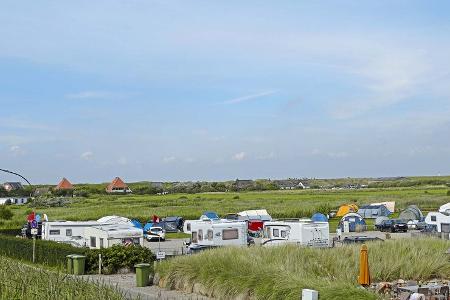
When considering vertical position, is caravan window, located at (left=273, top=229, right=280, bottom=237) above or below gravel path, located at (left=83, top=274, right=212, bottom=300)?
above

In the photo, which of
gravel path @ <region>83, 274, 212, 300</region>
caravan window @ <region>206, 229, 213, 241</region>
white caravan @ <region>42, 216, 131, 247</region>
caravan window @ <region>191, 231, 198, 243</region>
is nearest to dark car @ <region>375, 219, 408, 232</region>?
caravan window @ <region>191, 231, 198, 243</region>

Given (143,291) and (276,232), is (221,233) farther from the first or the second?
(143,291)

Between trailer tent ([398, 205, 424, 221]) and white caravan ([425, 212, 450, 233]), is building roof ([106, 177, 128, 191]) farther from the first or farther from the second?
white caravan ([425, 212, 450, 233])

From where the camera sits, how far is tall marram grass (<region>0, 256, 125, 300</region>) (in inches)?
419

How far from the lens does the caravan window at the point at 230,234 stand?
1458 inches

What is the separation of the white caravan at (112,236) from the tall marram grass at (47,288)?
22.4 m

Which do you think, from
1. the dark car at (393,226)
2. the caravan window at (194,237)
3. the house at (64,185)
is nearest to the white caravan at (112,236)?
the caravan window at (194,237)

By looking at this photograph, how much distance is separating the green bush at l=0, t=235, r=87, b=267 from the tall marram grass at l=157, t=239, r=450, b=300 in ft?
26.0

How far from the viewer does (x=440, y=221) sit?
46.2 metres

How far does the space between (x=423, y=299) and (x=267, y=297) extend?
3.73 m

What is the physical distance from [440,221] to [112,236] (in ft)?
→ 77.0

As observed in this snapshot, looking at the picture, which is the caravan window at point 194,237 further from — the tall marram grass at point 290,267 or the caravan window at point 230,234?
the tall marram grass at point 290,267

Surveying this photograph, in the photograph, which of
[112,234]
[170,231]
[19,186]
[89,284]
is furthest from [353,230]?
[19,186]

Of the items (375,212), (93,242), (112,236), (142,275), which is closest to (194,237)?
(112,236)
